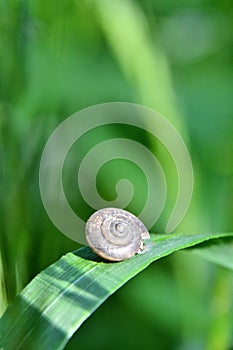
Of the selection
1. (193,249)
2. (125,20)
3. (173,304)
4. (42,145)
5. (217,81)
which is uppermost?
(125,20)

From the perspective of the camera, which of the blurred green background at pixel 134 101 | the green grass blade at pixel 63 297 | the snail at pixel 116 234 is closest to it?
the green grass blade at pixel 63 297

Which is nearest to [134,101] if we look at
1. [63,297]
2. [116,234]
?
[116,234]

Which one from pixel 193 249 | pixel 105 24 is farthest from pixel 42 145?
pixel 193 249

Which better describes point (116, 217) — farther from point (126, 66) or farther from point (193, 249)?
point (126, 66)

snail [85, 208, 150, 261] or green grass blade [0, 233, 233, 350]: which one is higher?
snail [85, 208, 150, 261]

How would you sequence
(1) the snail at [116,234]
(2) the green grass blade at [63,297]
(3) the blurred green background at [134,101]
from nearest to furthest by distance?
(2) the green grass blade at [63,297], (1) the snail at [116,234], (3) the blurred green background at [134,101]

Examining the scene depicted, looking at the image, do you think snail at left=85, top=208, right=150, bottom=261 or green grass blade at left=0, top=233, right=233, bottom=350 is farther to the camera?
snail at left=85, top=208, right=150, bottom=261
